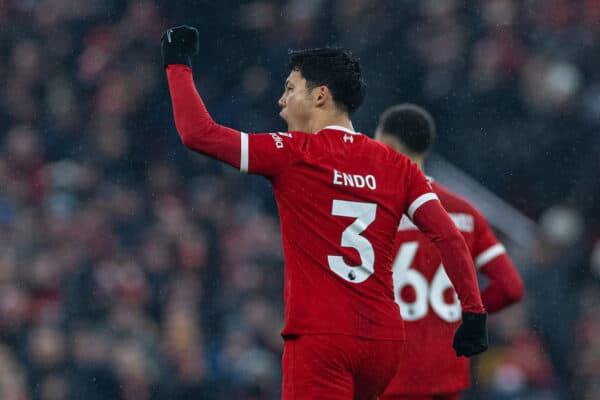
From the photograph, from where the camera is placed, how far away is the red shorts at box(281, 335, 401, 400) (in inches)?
145

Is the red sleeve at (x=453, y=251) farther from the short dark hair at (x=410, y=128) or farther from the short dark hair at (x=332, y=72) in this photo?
the short dark hair at (x=410, y=128)

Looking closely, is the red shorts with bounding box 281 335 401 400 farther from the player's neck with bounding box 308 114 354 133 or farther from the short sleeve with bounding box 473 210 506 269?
the short sleeve with bounding box 473 210 506 269

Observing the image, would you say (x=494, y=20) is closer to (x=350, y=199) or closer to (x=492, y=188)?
(x=492, y=188)

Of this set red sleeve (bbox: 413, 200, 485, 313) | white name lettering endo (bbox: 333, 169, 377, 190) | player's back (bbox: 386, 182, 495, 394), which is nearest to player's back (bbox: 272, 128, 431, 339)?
white name lettering endo (bbox: 333, 169, 377, 190)

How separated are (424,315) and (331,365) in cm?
144

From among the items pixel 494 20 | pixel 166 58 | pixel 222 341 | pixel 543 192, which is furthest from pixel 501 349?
pixel 166 58

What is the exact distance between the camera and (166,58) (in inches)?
151

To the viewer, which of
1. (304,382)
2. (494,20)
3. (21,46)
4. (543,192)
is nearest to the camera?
(304,382)

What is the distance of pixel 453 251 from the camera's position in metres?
3.89

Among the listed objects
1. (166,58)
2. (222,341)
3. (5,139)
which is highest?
(166,58)

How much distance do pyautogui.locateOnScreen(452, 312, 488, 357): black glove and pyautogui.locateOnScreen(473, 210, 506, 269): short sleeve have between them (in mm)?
1327

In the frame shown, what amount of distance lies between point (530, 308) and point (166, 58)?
5.67 meters

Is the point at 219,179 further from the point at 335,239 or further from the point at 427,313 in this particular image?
the point at 335,239

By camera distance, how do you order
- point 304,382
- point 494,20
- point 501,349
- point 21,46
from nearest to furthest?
point 304,382
point 501,349
point 494,20
point 21,46
